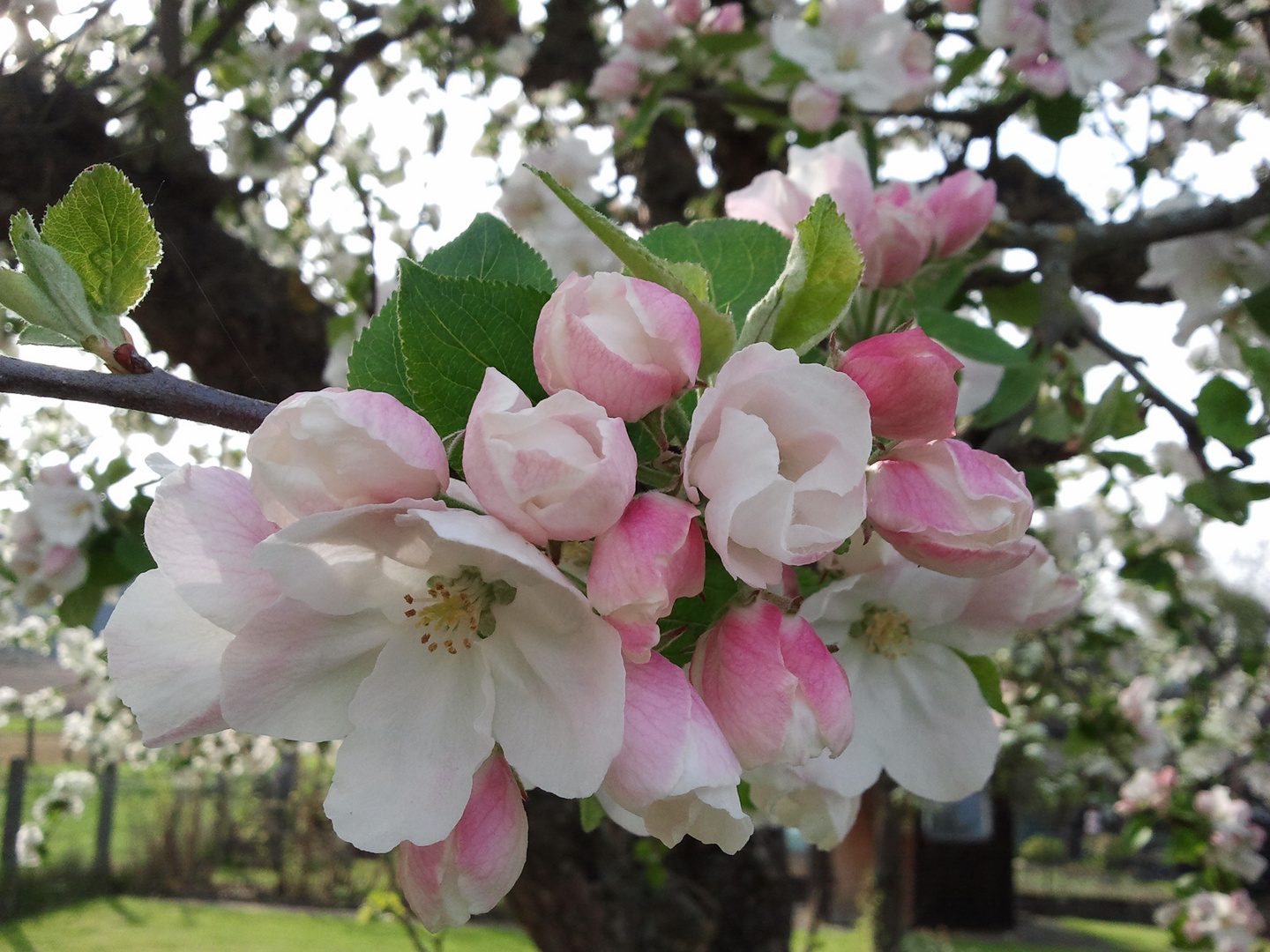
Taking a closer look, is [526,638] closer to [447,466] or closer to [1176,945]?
[447,466]

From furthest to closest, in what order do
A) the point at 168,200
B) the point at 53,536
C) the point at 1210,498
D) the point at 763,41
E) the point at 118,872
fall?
1. the point at 118,872
2. the point at 763,41
3. the point at 168,200
4. the point at 53,536
5. the point at 1210,498

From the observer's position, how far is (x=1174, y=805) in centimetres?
287

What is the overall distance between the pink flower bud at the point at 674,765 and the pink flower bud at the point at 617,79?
1750 millimetres

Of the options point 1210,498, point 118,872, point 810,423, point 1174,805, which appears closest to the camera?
point 810,423

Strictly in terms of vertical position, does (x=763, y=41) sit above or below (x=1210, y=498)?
above

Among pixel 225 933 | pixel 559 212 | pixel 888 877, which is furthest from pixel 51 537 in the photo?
pixel 225 933

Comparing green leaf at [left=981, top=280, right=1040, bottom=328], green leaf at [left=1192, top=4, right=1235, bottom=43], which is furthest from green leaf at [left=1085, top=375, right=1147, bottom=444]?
green leaf at [left=1192, top=4, right=1235, bottom=43]

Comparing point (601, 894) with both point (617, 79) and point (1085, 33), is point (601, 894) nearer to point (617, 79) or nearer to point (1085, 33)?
point (617, 79)

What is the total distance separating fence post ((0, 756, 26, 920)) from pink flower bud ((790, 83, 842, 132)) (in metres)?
6.86

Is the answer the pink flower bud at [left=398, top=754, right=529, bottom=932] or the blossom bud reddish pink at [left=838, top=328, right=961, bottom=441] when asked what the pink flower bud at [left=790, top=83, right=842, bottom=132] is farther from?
the pink flower bud at [left=398, top=754, right=529, bottom=932]

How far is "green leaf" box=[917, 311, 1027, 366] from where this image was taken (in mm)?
801

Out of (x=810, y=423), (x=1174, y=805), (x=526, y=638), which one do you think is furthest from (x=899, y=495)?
(x=1174, y=805)

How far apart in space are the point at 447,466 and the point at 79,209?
264mm

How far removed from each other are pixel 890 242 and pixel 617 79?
1317mm
